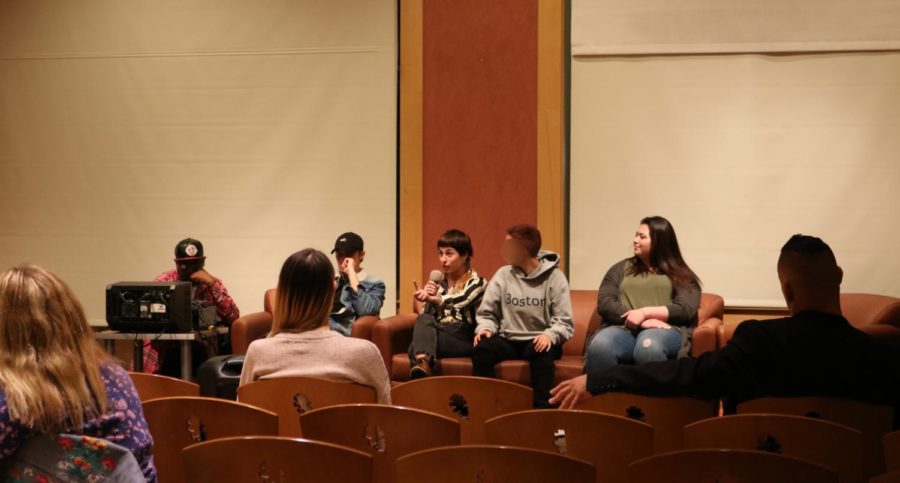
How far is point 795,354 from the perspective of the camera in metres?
2.83

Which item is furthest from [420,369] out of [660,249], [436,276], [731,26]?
[731,26]

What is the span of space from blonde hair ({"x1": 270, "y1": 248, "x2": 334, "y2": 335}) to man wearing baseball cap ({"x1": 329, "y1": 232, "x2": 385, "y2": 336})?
8.42 ft

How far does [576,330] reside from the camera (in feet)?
19.4

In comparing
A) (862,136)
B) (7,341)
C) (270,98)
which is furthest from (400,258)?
(7,341)

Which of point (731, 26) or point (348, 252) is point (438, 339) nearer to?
point (348, 252)

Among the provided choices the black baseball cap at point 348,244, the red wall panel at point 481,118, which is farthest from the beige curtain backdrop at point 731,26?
the black baseball cap at point 348,244

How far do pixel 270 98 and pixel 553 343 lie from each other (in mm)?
2829

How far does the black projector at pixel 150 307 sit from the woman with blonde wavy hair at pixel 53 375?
3.25m

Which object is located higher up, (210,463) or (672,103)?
(672,103)

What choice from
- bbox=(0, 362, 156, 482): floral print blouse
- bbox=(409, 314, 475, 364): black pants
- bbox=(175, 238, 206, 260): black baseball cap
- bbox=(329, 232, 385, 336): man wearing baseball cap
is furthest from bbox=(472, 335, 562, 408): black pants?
bbox=(0, 362, 156, 482): floral print blouse

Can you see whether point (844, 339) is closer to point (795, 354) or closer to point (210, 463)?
point (795, 354)

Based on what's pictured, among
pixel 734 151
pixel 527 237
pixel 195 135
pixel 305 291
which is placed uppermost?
pixel 195 135

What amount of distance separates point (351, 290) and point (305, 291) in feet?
8.73

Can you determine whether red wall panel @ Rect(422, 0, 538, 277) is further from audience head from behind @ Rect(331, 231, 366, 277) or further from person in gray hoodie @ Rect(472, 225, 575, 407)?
person in gray hoodie @ Rect(472, 225, 575, 407)
